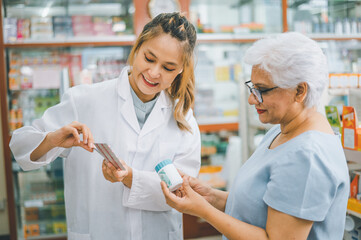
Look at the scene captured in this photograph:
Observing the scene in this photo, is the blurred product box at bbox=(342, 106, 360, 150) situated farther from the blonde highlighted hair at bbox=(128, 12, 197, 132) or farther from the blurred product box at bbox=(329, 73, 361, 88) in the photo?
the blonde highlighted hair at bbox=(128, 12, 197, 132)

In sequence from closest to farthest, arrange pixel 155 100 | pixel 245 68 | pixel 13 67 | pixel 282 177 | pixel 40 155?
1. pixel 282 177
2. pixel 40 155
3. pixel 155 100
4. pixel 13 67
5. pixel 245 68

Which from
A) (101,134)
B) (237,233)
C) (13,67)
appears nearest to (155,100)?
(101,134)

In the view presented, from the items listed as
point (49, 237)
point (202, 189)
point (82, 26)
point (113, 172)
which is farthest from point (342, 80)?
point (49, 237)

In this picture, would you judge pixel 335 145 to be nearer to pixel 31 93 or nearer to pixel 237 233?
pixel 237 233

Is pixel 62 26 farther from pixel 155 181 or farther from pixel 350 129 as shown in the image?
pixel 350 129

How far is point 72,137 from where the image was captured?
153cm

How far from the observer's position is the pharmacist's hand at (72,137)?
1443 millimetres

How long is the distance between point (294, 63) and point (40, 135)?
1094 mm

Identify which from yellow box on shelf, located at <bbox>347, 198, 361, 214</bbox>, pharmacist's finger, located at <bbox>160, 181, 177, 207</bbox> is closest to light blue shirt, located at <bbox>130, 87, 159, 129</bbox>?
pharmacist's finger, located at <bbox>160, 181, 177, 207</bbox>

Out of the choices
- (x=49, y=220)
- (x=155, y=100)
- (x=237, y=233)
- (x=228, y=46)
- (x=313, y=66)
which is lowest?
(x=49, y=220)

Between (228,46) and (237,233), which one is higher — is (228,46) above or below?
above

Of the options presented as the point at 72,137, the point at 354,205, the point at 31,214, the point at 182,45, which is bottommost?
the point at 31,214

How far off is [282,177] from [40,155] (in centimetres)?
107

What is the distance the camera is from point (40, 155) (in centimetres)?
161
